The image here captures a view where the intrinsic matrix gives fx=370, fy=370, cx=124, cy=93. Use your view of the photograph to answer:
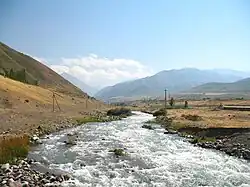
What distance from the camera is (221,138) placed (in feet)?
153

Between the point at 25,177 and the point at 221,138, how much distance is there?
2881 centimetres

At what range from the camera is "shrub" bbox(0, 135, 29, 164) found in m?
30.2

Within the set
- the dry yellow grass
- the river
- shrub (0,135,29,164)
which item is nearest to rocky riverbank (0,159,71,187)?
the river

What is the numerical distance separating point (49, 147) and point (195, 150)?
15.6 metres

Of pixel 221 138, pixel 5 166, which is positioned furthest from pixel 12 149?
pixel 221 138

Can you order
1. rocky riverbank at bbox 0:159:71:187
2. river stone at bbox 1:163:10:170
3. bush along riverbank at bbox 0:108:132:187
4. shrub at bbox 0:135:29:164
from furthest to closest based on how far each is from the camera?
shrub at bbox 0:135:29:164, river stone at bbox 1:163:10:170, bush along riverbank at bbox 0:108:132:187, rocky riverbank at bbox 0:159:71:187

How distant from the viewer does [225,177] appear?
27984 mm

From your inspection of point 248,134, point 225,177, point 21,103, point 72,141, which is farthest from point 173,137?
point 21,103

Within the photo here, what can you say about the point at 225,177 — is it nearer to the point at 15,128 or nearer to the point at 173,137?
the point at 173,137

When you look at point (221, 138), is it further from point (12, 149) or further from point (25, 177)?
point (25, 177)

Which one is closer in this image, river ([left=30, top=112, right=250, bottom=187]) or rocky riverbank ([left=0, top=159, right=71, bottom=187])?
rocky riverbank ([left=0, top=159, right=71, bottom=187])

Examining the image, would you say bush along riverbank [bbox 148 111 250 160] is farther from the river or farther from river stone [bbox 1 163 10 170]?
river stone [bbox 1 163 10 170]

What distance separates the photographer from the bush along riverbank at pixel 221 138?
126 feet

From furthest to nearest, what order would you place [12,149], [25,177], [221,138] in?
1. [221,138]
2. [12,149]
3. [25,177]
